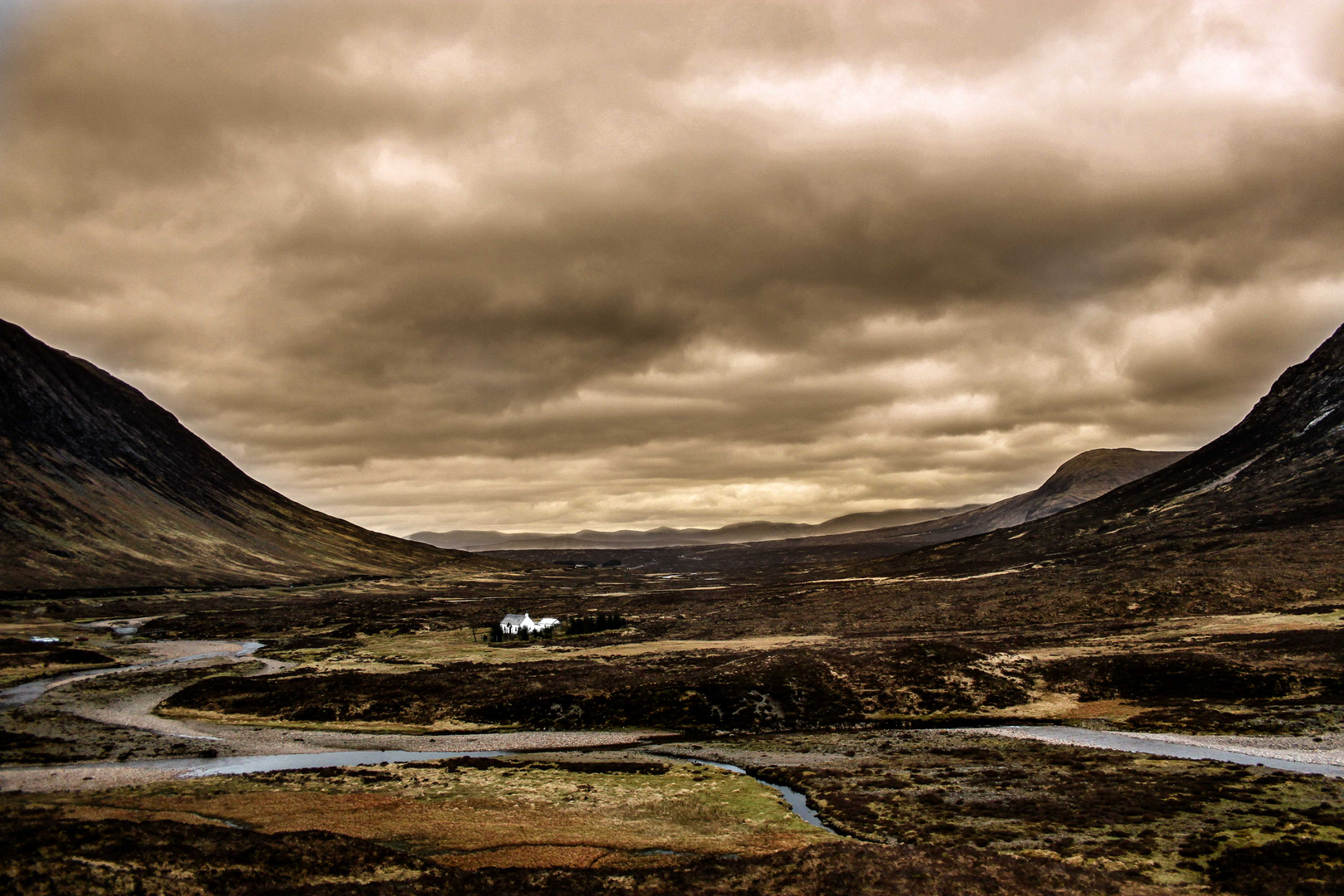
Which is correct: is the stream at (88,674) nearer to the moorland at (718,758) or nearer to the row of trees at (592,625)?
the moorland at (718,758)

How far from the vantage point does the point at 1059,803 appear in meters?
47.8

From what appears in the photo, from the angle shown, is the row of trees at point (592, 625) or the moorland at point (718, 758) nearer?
the moorland at point (718, 758)

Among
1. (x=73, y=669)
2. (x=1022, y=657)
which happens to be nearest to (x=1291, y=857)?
(x=1022, y=657)

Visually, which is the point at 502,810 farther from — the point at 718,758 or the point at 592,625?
the point at 592,625

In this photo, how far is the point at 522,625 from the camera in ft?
532

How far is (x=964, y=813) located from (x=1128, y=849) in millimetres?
9575

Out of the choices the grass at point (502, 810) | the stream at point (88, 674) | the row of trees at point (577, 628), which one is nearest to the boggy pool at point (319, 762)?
the grass at point (502, 810)

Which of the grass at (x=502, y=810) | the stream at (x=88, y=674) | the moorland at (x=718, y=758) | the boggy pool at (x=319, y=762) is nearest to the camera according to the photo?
the moorland at (x=718, y=758)

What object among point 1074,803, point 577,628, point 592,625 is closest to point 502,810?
point 1074,803

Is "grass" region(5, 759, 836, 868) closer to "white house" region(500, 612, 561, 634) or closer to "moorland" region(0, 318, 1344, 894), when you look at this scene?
"moorland" region(0, 318, 1344, 894)

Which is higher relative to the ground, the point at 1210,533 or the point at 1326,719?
the point at 1210,533

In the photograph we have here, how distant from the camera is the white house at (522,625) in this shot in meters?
160

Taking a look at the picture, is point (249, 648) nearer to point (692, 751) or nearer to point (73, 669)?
point (73, 669)

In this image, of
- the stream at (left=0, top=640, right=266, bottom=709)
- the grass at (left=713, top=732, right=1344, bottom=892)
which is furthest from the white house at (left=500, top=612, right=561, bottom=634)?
the grass at (left=713, top=732, right=1344, bottom=892)
